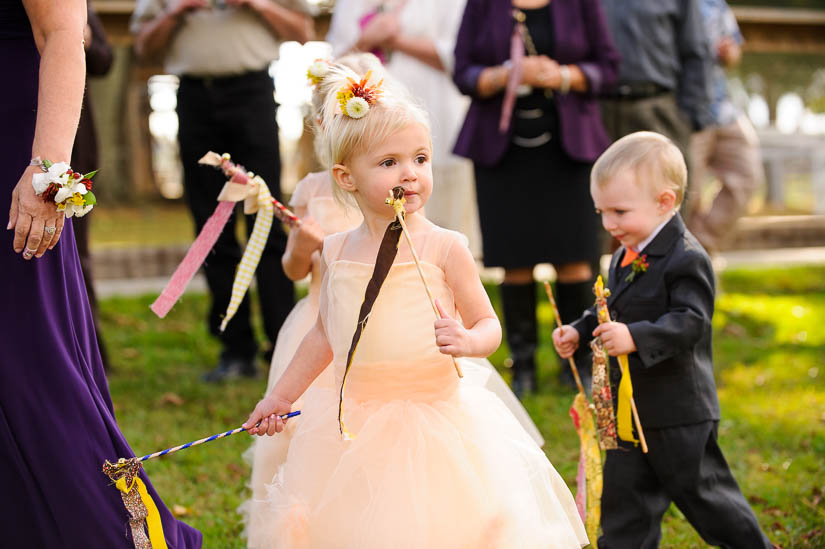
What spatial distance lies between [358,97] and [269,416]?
808 millimetres

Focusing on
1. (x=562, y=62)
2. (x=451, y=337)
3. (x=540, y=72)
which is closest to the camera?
(x=451, y=337)

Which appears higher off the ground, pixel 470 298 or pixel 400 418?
pixel 470 298

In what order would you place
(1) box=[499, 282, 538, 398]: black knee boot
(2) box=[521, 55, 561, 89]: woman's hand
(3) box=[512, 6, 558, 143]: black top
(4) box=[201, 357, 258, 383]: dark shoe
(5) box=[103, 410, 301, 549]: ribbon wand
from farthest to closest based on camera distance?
1. (4) box=[201, 357, 258, 383]: dark shoe
2. (1) box=[499, 282, 538, 398]: black knee boot
3. (3) box=[512, 6, 558, 143]: black top
4. (2) box=[521, 55, 561, 89]: woman's hand
5. (5) box=[103, 410, 301, 549]: ribbon wand

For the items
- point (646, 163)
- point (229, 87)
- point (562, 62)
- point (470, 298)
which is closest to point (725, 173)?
point (562, 62)

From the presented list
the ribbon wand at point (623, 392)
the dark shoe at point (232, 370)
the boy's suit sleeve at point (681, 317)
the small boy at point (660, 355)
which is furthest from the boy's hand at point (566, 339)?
the dark shoe at point (232, 370)

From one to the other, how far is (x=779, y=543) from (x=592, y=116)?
7.74 feet

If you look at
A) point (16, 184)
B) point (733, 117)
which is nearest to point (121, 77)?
point (733, 117)

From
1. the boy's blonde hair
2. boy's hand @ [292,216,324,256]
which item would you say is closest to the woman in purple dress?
boy's hand @ [292,216,324,256]

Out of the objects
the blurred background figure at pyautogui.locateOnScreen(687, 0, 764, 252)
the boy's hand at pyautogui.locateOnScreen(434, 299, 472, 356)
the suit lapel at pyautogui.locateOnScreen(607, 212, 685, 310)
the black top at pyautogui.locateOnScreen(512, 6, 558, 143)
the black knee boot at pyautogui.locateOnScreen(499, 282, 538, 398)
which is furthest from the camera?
the blurred background figure at pyautogui.locateOnScreen(687, 0, 764, 252)

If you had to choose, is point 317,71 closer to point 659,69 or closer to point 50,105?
point 50,105

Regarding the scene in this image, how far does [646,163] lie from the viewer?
294cm

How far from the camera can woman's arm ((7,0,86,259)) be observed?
91.5 inches

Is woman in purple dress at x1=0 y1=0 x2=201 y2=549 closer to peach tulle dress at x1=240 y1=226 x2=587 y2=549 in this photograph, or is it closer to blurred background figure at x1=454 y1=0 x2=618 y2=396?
peach tulle dress at x1=240 y1=226 x2=587 y2=549

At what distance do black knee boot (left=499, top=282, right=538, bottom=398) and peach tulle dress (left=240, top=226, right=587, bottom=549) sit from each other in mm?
2479
